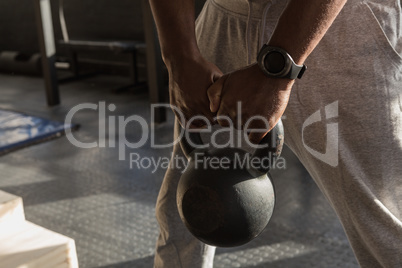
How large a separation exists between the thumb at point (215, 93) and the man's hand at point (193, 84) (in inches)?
0.8

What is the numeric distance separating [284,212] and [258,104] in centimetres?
135

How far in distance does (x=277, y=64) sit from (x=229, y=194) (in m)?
0.27

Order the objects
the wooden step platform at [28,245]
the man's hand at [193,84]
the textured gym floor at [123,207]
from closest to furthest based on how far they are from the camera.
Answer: the man's hand at [193,84] → the wooden step platform at [28,245] → the textured gym floor at [123,207]

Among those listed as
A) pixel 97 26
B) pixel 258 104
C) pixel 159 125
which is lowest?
pixel 159 125

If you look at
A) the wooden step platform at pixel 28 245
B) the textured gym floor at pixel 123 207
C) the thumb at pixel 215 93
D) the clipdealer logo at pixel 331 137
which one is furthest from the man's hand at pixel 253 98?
the textured gym floor at pixel 123 207

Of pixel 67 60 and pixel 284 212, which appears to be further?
pixel 67 60

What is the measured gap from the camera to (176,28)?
0.97 meters

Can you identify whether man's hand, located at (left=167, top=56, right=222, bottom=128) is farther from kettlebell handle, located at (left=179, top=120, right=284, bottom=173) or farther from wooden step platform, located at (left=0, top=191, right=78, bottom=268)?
wooden step platform, located at (left=0, top=191, right=78, bottom=268)

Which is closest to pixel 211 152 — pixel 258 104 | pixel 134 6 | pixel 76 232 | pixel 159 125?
pixel 258 104

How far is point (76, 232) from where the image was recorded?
6.43ft

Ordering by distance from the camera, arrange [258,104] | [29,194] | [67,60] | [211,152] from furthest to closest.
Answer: [67,60], [29,194], [211,152], [258,104]

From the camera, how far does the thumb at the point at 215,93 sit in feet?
2.83

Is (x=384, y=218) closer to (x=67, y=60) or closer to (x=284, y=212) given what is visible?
(x=284, y=212)

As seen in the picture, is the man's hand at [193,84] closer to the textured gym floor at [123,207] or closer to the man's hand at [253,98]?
the man's hand at [253,98]
